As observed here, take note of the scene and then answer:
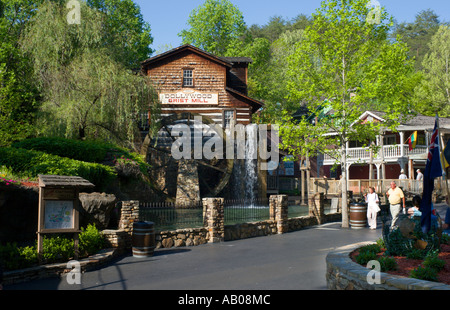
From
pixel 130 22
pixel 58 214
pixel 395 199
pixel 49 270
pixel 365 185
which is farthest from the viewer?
pixel 130 22

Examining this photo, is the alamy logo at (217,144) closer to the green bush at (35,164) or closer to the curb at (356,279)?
the green bush at (35,164)

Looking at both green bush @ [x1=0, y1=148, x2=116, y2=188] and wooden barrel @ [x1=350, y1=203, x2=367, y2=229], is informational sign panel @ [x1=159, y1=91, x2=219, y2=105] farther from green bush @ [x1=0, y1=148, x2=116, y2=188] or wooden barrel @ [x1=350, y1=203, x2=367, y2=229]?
green bush @ [x1=0, y1=148, x2=116, y2=188]

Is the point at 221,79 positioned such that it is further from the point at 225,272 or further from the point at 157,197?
the point at 225,272

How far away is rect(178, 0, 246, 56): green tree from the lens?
42.6 metres

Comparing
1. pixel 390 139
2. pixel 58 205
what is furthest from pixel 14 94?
pixel 390 139

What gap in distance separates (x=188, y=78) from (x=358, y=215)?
1565 cm

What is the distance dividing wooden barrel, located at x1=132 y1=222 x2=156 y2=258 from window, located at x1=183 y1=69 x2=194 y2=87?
18.7m

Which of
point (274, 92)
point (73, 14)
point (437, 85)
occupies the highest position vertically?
point (437, 85)

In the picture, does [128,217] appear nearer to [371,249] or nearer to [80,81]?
[371,249]

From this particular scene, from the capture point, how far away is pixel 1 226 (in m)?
10.4

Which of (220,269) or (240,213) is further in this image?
(240,213)

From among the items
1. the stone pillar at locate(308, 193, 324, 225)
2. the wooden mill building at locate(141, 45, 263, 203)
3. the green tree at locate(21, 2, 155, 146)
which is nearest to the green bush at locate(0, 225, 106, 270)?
the green tree at locate(21, 2, 155, 146)

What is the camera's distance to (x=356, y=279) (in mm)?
6809

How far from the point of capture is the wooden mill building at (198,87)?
93.7 ft
